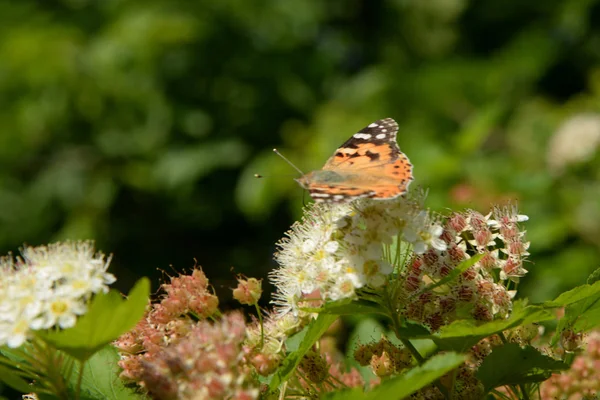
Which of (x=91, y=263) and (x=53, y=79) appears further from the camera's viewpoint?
(x=53, y=79)

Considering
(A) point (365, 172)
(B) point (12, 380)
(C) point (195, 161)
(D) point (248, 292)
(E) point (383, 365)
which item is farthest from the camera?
(C) point (195, 161)

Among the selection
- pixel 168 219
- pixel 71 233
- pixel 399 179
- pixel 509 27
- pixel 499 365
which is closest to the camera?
pixel 499 365

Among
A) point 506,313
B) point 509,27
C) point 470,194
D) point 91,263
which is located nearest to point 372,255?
point 506,313

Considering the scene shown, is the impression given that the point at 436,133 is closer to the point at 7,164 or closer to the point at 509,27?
the point at 509,27

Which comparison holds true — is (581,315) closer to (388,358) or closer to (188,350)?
(388,358)

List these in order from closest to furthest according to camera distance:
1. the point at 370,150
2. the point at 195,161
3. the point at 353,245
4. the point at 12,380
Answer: the point at 12,380 < the point at 353,245 < the point at 370,150 < the point at 195,161

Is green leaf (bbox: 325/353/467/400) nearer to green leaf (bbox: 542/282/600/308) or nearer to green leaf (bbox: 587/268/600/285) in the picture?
green leaf (bbox: 542/282/600/308)

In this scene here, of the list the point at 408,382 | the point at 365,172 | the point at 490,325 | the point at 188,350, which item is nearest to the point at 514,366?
the point at 490,325
